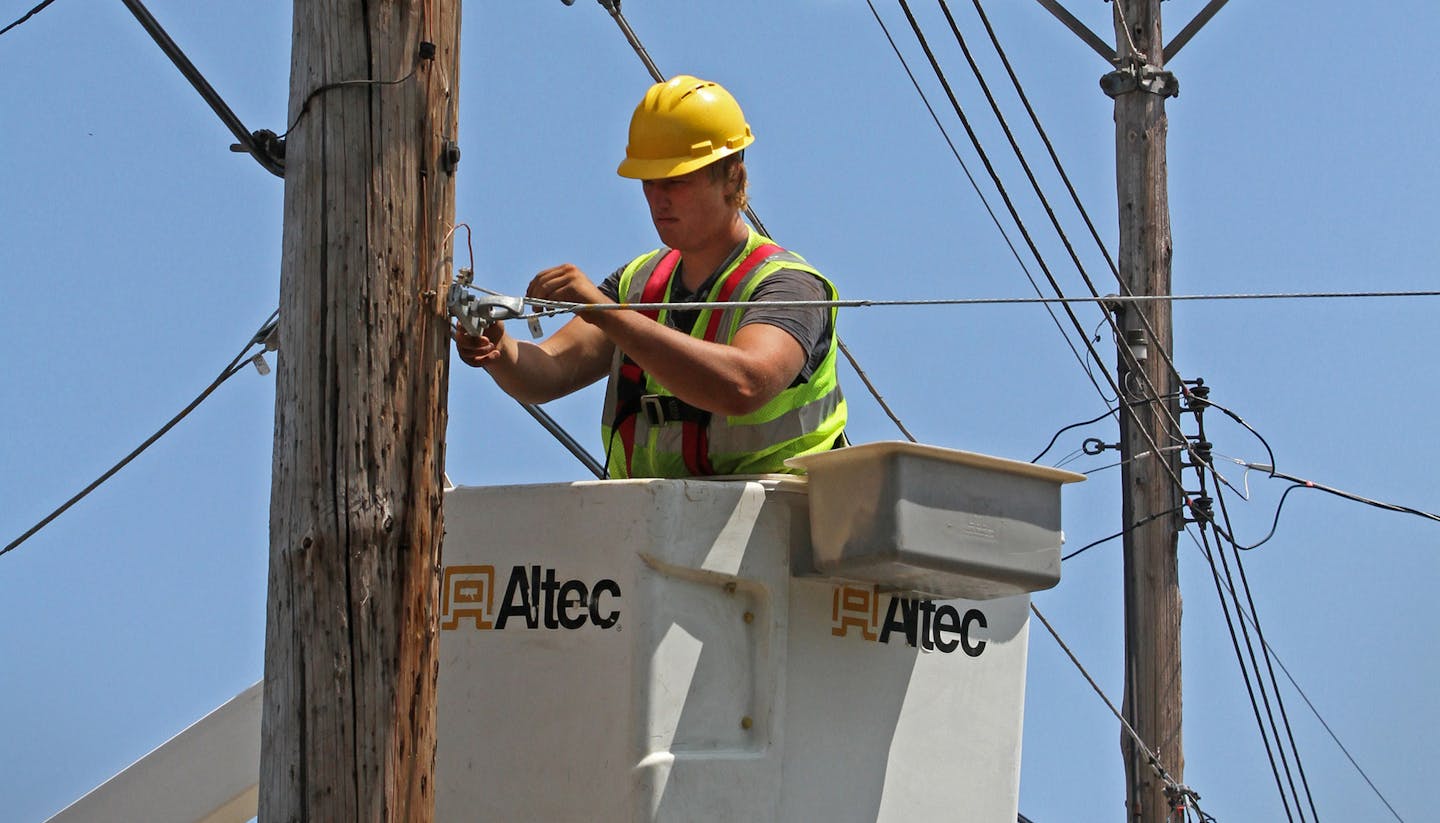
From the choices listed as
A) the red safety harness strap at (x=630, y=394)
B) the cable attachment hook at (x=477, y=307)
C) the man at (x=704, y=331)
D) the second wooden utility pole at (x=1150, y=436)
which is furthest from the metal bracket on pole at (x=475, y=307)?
the second wooden utility pole at (x=1150, y=436)

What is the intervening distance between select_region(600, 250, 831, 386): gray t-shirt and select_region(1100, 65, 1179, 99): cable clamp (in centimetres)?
559

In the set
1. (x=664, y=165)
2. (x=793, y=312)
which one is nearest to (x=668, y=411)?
(x=793, y=312)

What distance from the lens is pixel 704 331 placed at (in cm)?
548

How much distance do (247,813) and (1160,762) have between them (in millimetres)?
5869

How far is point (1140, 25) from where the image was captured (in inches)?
425

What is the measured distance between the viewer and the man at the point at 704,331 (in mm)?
5355

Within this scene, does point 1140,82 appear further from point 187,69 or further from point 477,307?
point 477,307

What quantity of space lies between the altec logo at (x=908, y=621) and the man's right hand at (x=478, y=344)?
3.31 ft

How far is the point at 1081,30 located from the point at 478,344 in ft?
21.8

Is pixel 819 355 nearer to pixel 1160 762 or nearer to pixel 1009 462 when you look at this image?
pixel 1009 462

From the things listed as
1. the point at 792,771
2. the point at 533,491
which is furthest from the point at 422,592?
the point at 792,771

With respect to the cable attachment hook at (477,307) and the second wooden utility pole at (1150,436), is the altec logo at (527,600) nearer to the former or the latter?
the cable attachment hook at (477,307)

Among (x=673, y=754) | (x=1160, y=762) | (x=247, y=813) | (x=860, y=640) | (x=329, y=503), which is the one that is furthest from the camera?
(x=1160, y=762)

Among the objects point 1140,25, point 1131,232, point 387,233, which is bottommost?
point 387,233
